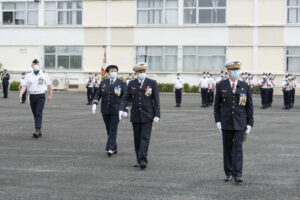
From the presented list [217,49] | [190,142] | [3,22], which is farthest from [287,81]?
[3,22]

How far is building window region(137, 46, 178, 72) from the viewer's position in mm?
46406

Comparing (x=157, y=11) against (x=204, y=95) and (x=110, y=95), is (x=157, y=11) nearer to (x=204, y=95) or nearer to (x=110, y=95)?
(x=204, y=95)

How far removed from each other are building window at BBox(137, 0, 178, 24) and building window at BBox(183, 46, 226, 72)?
2.64 m

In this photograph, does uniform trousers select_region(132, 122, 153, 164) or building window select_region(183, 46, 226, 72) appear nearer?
uniform trousers select_region(132, 122, 153, 164)

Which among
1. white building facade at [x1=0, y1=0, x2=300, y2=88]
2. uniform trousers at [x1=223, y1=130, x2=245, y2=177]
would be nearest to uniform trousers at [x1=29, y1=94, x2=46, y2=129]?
uniform trousers at [x1=223, y1=130, x2=245, y2=177]

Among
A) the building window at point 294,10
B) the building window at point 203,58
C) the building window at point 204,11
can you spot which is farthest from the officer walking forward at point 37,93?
the building window at point 294,10

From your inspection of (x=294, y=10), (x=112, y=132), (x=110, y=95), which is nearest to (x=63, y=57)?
(x=294, y=10)

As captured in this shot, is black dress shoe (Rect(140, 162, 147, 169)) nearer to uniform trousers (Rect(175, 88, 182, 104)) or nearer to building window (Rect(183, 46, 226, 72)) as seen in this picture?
uniform trousers (Rect(175, 88, 182, 104))

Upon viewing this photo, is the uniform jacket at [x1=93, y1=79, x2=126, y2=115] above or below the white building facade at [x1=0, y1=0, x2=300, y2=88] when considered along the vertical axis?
below

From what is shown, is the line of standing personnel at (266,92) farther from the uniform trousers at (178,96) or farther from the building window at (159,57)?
the building window at (159,57)

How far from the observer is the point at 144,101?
11.6 m

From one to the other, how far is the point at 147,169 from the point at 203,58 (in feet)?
115

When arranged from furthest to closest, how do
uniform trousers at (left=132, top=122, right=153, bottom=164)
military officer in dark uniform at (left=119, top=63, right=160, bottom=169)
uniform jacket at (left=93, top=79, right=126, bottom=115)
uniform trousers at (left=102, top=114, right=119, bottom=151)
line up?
uniform jacket at (left=93, top=79, right=126, bottom=115)
uniform trousers at (left=102, top=114, right=119, bottom=151)
military officer in dark uniform at (left=119, top=63, right=160, bottom=169)
uniform trousers at (left=132, top=122, right=153, bottom=164)

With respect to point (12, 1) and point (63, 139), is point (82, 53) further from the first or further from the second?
point (63, 139)
